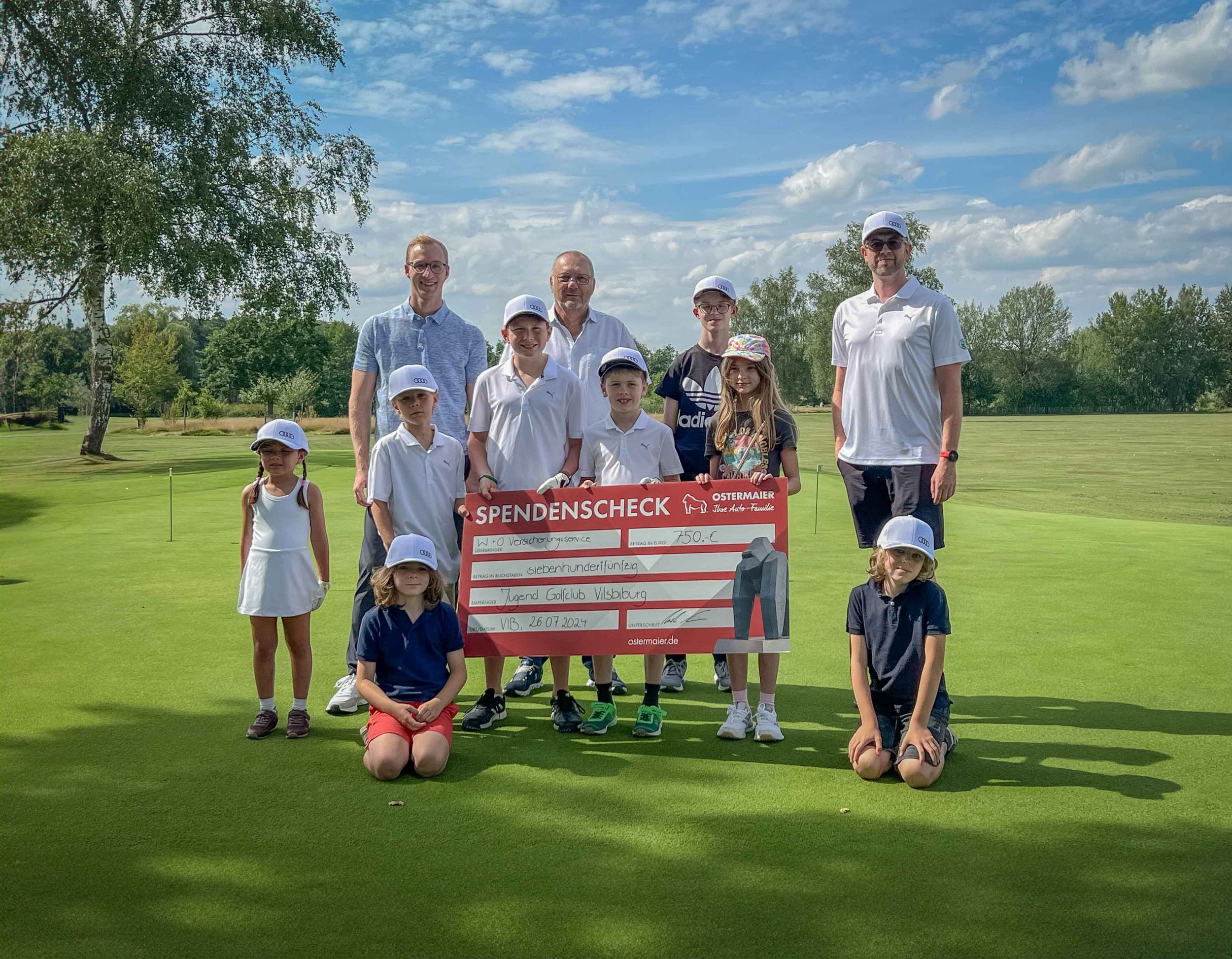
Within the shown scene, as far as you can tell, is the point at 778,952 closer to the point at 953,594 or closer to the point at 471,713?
the point at 471,713

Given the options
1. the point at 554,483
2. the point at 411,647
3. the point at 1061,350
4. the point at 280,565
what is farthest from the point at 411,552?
the point at 1061,350

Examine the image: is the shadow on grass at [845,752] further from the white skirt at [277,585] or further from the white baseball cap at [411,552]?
the white skirt at [277,585]

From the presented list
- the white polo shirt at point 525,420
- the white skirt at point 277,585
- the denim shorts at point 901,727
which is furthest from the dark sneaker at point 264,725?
the denim shorts at point 901,727

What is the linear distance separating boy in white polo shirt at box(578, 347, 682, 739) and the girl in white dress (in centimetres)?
135

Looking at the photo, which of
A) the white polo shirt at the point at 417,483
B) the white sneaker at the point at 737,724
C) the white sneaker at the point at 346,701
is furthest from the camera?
the white sneaker at the point at 346,701

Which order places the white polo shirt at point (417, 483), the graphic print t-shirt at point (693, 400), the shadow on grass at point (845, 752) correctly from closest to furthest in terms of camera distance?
the shadow on grass at point (845, 752), the white polo shirt at point (417, 483), the graphic print t-shirt at point (693, 400)

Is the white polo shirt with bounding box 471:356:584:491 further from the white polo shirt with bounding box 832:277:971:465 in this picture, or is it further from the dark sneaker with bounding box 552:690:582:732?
the white polo shirt with bounding box 832:277:971:465

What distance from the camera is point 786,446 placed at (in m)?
4.93

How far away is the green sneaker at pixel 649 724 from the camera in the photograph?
472 centimetres

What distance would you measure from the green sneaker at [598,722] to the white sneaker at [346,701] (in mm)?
1155

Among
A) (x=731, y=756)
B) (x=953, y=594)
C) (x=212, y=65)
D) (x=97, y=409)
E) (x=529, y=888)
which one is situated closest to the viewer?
(x=529, y=888)

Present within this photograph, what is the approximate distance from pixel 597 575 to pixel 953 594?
463cm

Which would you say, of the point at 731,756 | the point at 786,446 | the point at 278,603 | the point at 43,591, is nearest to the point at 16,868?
the point at 278,603

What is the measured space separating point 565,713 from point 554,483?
1.13 meters
